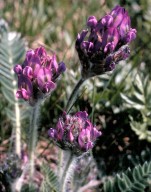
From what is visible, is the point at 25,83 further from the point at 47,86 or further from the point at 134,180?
the point at 134,180

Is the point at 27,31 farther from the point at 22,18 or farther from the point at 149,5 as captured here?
the point at 149,5

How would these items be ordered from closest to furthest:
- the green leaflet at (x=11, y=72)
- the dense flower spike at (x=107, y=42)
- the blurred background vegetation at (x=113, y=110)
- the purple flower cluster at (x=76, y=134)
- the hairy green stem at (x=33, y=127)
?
the purple flower cluster at (x=76, y=134) → the dense flower spike at (x=107, y=42) → the hairy green stem at (x=33, y=127) → the blurred background vegetation at (x=113, y=110) → the green leaflet at (x=11, y=72)

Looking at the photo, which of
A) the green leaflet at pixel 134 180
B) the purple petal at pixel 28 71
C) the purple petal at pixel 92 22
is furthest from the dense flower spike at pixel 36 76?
the green leaflet at pixel 134 180

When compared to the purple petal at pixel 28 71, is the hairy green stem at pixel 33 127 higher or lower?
lower

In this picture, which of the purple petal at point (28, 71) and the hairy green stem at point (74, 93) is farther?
the hairy green stem at point (74, 93)

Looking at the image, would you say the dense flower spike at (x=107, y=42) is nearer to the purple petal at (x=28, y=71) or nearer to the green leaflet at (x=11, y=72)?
the purple petal at (x=28, y=71)

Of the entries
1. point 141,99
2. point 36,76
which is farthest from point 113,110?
point 36,76

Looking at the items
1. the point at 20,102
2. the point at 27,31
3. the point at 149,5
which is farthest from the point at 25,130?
the point at 149,5
